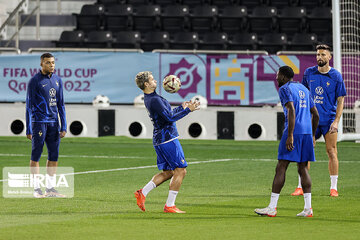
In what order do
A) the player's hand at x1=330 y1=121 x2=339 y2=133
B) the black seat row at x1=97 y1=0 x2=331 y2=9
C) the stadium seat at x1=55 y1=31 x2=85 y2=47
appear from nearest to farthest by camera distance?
the player's hand at x1=330 y1=121 x2=339 y2=133 → the stadium seat at x1=55 y1=31 x2=85 y2=47 → the black seat row at x1=97 y1=0 x2=331 y2=9

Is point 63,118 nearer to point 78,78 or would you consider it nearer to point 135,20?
point 78,78

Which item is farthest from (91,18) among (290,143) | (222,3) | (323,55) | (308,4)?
(290,143)

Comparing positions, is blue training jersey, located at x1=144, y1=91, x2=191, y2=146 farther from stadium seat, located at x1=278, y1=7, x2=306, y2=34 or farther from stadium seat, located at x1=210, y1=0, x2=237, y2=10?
stadium seat, located at x1=210, y1=0, x2=237, y2=10

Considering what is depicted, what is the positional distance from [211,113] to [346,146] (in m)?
4.03

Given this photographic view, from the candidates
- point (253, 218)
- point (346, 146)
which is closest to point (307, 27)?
point (346, 146)

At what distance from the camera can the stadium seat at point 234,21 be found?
27984 millimetres

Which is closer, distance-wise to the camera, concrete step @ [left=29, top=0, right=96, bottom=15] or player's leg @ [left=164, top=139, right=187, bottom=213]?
player's leg @ [left=164, top=139, right=187, bottom=213]

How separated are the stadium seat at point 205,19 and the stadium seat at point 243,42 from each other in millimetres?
1272

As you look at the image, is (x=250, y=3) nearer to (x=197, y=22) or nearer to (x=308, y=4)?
(x=308, y=4)

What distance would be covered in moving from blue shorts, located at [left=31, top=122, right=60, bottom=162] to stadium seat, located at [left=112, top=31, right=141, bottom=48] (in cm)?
1538

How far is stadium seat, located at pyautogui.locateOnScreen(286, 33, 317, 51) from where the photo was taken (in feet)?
85.6

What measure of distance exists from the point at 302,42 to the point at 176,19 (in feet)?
15.0

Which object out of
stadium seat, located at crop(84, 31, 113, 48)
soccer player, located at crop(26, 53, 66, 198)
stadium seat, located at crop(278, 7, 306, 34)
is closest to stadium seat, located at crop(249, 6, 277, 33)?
stadium seat, located at crop(278, 7, 306, 34)

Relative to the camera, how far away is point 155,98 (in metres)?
9.62
